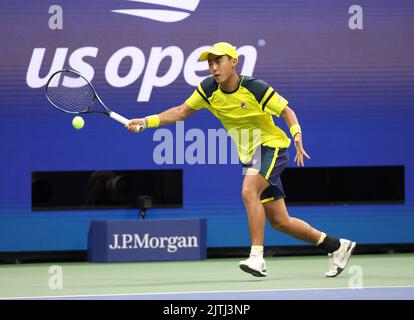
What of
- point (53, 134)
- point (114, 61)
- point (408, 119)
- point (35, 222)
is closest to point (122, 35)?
point (114, 61)

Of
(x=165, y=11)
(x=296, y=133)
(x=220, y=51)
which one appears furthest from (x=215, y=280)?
(x=165, y=11)

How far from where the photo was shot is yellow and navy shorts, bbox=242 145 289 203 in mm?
9695

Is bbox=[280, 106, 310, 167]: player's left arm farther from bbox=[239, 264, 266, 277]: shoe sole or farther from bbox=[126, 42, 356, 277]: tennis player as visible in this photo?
bbox=[239, 264, 266, 277]: shoe sole

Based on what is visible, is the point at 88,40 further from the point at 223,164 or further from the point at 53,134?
the point at 223,164

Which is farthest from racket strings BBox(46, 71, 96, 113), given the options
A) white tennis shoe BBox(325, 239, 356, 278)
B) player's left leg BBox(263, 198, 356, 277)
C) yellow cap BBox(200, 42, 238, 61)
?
white tennis shoe BBox(325, 239, 356, 278)

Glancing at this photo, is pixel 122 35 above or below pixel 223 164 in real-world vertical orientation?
above

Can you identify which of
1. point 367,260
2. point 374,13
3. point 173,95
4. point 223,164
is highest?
point 374,13

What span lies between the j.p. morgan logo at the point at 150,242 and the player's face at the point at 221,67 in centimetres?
269

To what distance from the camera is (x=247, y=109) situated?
384 inches

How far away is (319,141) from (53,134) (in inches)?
113

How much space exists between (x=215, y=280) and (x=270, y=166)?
3.67 feet

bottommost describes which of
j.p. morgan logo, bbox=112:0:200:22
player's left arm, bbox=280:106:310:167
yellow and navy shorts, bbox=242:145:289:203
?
yellow and navy shorts, bbox=242:145:289:203

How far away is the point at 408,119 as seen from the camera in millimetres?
12359

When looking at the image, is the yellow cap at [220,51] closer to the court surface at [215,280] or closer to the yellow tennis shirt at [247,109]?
the yellow tennis shirt at [247,109]
